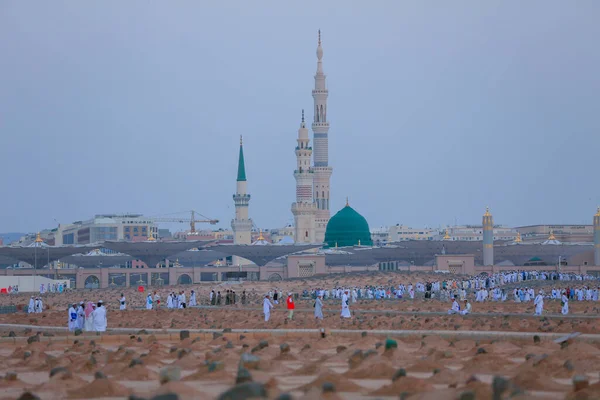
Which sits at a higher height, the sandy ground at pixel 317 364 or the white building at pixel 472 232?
the white building at pixel 472 232

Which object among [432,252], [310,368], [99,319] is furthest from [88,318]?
[432,252]

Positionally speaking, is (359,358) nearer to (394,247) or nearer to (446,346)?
(446,346)

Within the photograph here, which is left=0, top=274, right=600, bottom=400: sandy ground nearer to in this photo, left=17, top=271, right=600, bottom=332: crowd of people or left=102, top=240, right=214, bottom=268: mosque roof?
left=17, top=271, right=600, bottom=332: crowd of people

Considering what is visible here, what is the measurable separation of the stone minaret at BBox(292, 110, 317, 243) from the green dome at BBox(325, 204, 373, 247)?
1433 mm

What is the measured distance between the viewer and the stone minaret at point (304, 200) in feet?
273

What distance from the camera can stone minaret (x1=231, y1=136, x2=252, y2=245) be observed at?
9025 cm

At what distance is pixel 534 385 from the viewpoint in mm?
11828

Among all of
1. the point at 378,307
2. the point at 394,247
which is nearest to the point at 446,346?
the point at 378,307

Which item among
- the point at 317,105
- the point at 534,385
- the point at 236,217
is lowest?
the point at 534,385

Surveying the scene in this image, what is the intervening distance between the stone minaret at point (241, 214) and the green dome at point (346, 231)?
899 cm

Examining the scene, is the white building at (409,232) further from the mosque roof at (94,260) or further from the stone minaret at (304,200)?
the mosque roof at (94,260)

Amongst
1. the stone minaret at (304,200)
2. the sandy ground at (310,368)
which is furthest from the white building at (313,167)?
the sandy ground at (310,368)

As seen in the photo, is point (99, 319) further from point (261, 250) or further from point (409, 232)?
point (409, 232)

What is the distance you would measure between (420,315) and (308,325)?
15.6 ft
